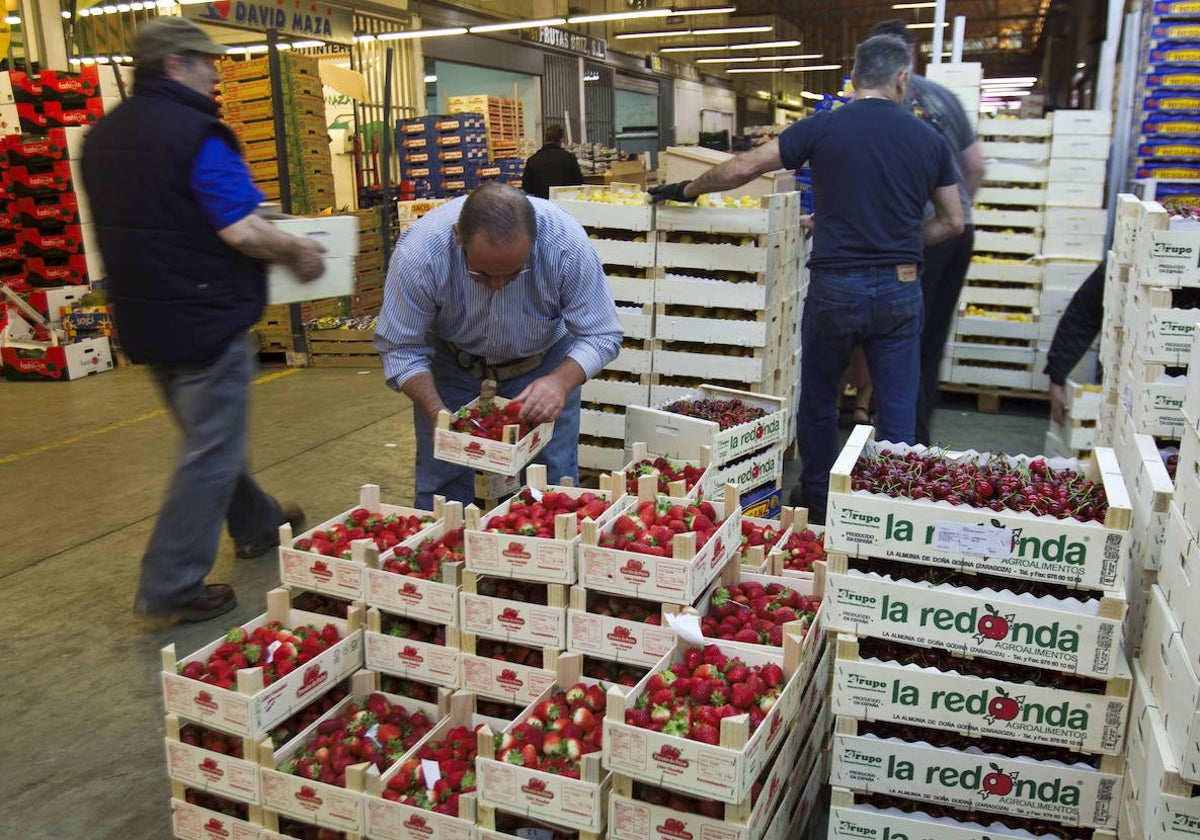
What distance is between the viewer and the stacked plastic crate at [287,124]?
9422 mm

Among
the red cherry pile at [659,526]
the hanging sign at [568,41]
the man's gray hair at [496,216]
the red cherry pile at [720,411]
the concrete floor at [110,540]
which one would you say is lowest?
the concrete floor at [110,540]

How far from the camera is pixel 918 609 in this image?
233 centimetres

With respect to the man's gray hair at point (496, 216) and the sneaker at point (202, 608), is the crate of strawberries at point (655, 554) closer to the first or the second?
the man's gray hair at point (496, 216)

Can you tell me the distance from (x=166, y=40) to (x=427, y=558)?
Answer: 213 cm

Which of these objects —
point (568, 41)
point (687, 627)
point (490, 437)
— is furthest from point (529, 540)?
point (568, 41)

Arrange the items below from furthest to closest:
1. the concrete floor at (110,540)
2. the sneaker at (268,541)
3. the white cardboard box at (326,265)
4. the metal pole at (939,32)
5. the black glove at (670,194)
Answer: the metal pole at (939,32) < the black glove at (670,194) < the sneaker at (268,541) < the white cardboard box at (326,265) < the concrete floor at (110,540)

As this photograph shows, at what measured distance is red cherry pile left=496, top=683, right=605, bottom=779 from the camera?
229cm

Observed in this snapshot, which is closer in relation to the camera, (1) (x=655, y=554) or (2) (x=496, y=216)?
(1) (x=655, y=554)

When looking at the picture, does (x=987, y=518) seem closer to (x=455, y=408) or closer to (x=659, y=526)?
(x=659, y=526)

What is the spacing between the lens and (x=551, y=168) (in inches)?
402

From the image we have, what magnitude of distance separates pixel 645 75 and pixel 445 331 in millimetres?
22989

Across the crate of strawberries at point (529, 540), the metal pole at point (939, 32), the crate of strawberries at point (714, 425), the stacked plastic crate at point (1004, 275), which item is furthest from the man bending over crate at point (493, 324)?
the metal pole at point (939, 32)

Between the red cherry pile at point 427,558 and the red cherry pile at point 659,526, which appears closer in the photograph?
the red cherry pile at point 659,526

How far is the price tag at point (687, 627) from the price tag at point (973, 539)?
0.60 m
